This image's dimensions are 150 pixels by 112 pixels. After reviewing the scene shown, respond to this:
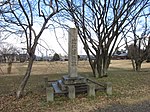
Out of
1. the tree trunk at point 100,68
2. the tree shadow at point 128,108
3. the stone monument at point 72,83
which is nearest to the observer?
the tree shadow at point 128,108

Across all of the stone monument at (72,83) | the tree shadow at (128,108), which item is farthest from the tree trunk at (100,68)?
the tree shadow at (128,108)

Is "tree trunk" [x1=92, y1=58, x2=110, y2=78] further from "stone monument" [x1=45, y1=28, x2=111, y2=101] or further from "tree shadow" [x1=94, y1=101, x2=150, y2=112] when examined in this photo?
"tree shadow" [x1=94, y1=101, x2=150, y2=112]

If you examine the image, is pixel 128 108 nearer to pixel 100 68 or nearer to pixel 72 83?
pixel 72 83

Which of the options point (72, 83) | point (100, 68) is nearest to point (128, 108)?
point (72, 83)

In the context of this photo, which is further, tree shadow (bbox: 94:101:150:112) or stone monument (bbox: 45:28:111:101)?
stone monument (bbox: 45:28:111:101)

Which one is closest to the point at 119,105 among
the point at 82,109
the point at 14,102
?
the point at 82,109

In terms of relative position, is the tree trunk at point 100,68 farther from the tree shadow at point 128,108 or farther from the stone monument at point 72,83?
the tree shadow at point 128,108

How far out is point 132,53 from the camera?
30969 millimetres

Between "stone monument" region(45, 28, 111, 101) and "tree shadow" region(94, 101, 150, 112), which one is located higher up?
"stone monument" region(45, 28, 111, 101)

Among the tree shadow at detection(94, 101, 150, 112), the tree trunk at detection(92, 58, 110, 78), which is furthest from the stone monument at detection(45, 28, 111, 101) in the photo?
the tree trunk at detection(92, 58, 110, 78)

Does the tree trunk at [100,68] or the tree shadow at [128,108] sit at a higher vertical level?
the tree trunk at [100,68]

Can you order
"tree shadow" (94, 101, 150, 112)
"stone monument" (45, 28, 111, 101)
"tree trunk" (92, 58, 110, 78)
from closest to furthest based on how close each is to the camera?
"tree shadow" (94, 101, 150, 112) → "stone monument" (45, 28, 111, 101) → "tree trunk" (92, 58, 110, 78)

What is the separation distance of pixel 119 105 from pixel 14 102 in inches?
160

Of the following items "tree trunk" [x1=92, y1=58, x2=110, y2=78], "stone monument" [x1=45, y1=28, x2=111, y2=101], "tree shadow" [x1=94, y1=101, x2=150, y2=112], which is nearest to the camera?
"tree shadow" [x1=94, y1=101, x2=150, y2=112]
